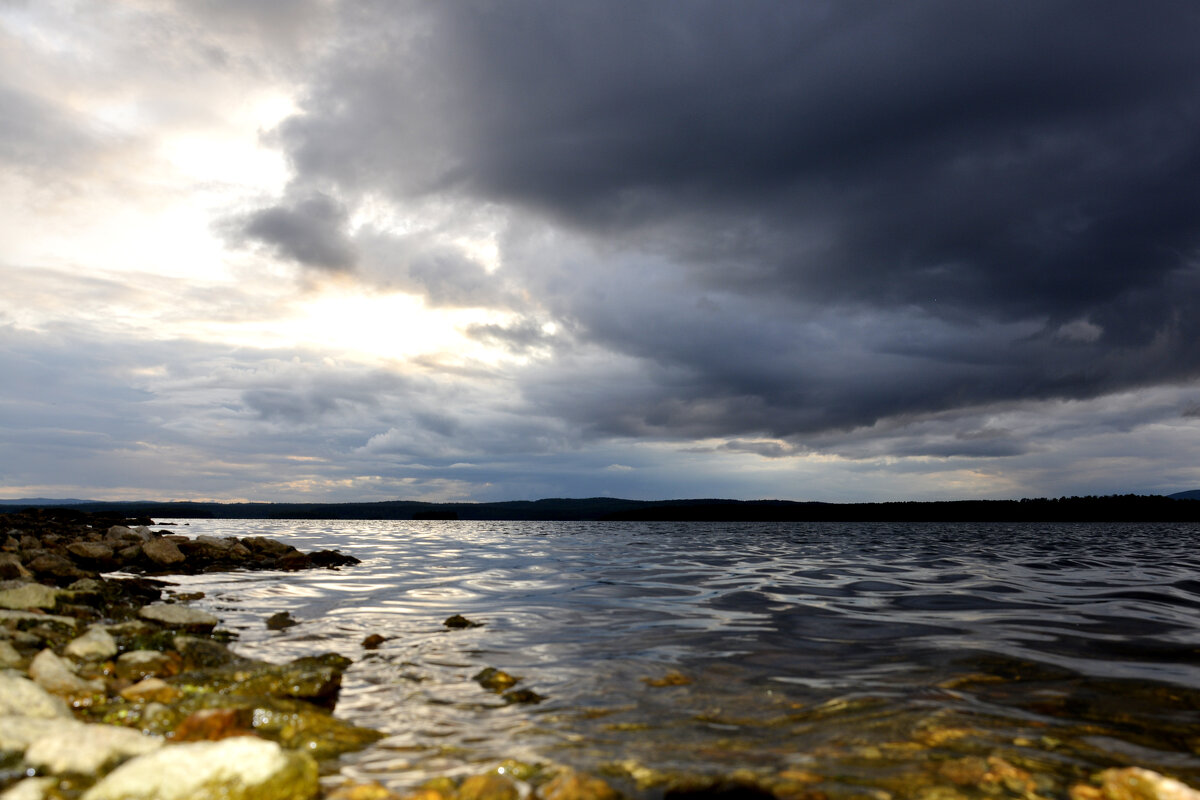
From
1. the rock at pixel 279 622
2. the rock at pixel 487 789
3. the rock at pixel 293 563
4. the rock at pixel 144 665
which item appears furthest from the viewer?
the rock at pixel 293 563

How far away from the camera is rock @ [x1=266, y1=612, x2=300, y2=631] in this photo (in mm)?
11812

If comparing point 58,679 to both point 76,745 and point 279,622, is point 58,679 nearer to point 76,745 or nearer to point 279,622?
point 76,745

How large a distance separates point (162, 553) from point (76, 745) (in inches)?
891

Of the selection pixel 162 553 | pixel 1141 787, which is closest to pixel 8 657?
pixel 1141 787

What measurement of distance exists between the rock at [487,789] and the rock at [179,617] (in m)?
8.00

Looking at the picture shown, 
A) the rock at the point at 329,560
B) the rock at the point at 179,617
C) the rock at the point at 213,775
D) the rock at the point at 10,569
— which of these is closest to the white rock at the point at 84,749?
the rock at the point at 213,775

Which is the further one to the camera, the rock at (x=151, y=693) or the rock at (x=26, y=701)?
the rock at (x=151, y=693)

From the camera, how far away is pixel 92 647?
7867 millimetres

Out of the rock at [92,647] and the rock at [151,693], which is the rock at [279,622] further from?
the rock at [151,693]

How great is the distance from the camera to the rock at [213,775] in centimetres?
414

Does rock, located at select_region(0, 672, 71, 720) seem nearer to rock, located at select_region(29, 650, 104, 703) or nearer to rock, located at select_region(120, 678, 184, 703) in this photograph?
rock, located at select_region(120, 678, 184, 703)

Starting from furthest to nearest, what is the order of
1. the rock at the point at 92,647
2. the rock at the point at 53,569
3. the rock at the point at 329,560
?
the rock at the point at 329,560, the rock at the point at 53,569, the rock at the point at 92,647

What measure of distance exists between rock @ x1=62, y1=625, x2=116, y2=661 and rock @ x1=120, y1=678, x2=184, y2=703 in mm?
1571

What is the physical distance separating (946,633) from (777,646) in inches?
A: 131
